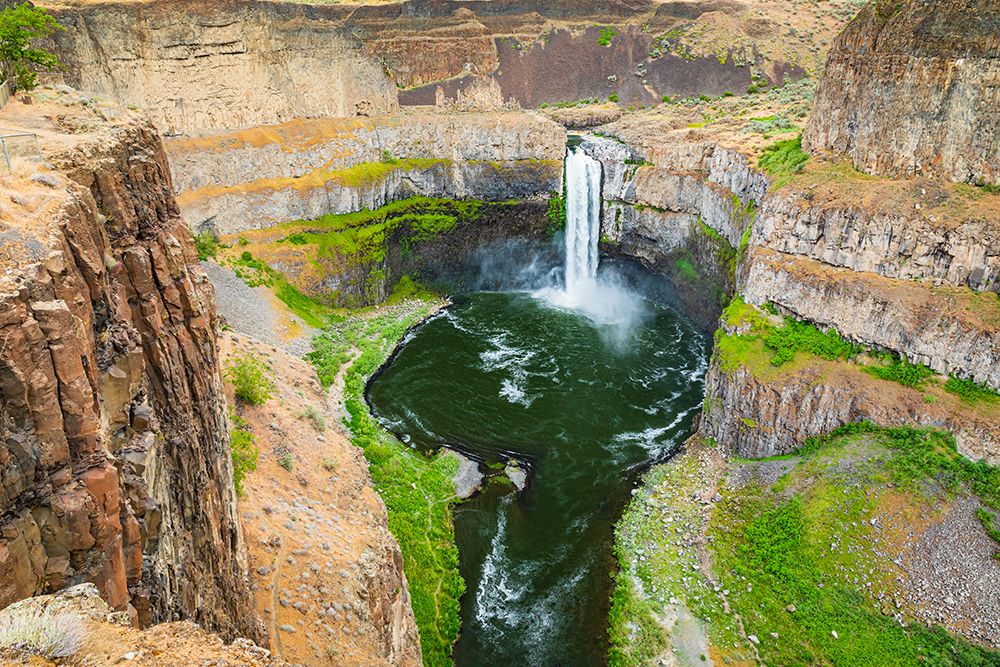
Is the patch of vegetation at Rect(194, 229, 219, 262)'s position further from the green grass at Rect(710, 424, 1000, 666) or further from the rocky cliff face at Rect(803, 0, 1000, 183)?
the rocky cliff face at Rect(803, 0, 1000, 183)

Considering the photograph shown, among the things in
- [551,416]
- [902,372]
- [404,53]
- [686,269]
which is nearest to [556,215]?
[686,269]

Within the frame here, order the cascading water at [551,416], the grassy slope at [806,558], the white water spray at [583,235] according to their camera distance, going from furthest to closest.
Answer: the white water spray at [583,235] < the cascading water at [551,416] < the grassy slope at [806,558]

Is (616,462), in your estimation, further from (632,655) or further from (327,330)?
(327,330)

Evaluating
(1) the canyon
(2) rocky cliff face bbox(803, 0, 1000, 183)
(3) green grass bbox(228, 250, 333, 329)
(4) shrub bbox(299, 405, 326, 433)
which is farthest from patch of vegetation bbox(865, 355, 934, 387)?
(3) green grass bbox(228, 250, 333, 329)

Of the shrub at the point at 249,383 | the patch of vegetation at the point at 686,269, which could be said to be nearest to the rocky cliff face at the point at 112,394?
the shrub at the point at 249,383

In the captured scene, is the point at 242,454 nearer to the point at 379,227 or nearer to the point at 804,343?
the point at 804,343

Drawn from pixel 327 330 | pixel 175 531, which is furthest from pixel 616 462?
pixel 175 531

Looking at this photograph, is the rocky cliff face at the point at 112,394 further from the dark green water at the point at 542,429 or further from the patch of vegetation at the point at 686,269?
the patch of vegetation at the point at 686,269
